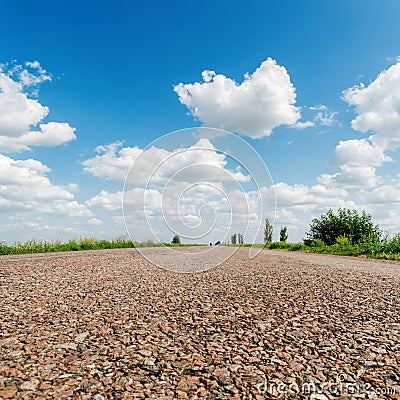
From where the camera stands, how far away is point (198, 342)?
9.84 feet

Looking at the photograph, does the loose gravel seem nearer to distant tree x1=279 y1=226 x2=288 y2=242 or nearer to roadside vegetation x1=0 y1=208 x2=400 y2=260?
roadside vegetation x1=0 y1=208 x2=400 y2=260

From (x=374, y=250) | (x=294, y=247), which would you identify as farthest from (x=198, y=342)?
(x=294, y=247)

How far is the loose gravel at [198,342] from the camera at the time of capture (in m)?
2.28

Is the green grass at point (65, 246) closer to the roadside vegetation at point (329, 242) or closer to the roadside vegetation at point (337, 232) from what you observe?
the roadside vegetation at point (329, 242)

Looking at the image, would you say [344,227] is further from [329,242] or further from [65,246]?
[65,246]

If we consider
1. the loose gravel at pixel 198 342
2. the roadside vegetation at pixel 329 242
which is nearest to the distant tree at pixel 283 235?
the roadside vegetation at pixel 329 242

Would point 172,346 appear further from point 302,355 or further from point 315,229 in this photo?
point 315,229

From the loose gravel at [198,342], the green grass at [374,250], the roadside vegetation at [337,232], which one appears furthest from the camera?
the roadside vegetation at [337,232]

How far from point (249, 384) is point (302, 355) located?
64cm

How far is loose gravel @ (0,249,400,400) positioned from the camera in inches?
89.9

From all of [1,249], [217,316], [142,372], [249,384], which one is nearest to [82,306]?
[217,316]

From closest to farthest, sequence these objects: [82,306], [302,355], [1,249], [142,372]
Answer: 1. [142,372]
2. [302,355]
3. [82,306]
4. [1,249]

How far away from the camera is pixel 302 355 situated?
8.99ft

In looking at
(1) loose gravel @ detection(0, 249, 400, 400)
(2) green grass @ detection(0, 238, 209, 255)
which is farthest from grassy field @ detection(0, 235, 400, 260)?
(1) loose gravel @ detection(0, 249, 400, 400)
